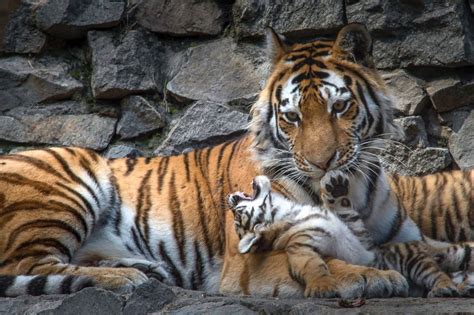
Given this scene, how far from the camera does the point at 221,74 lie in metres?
5.14

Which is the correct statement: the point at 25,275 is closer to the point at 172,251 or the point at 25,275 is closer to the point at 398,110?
the point at 172,251

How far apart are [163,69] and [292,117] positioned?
5.53 ft

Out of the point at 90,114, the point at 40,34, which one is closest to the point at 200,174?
the point at 90,114

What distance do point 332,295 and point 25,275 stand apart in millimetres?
1147

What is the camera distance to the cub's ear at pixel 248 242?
11.3ft

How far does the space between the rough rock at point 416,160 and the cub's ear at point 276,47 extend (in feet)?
3.60

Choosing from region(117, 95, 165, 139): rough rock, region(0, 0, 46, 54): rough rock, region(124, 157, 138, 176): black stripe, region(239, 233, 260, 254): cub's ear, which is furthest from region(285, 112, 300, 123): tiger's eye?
region(0, 0, 46, 54): rough rock

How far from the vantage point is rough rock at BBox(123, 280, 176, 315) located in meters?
2.92

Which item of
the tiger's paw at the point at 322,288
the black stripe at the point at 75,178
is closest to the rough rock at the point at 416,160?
the black stripe at the point at 75,178

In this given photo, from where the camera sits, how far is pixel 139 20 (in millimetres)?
5254

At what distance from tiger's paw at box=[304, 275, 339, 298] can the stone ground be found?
6 cm

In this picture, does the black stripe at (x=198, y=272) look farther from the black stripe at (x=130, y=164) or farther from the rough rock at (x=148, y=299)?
the rough rock at (x=148, y=299)

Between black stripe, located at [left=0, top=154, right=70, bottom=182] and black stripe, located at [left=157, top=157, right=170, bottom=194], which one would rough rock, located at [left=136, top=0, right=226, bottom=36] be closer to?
black stripe, located at [left=157, top=157, right=170, bottom=194]

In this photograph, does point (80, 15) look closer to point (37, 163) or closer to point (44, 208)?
point (37, 163)
